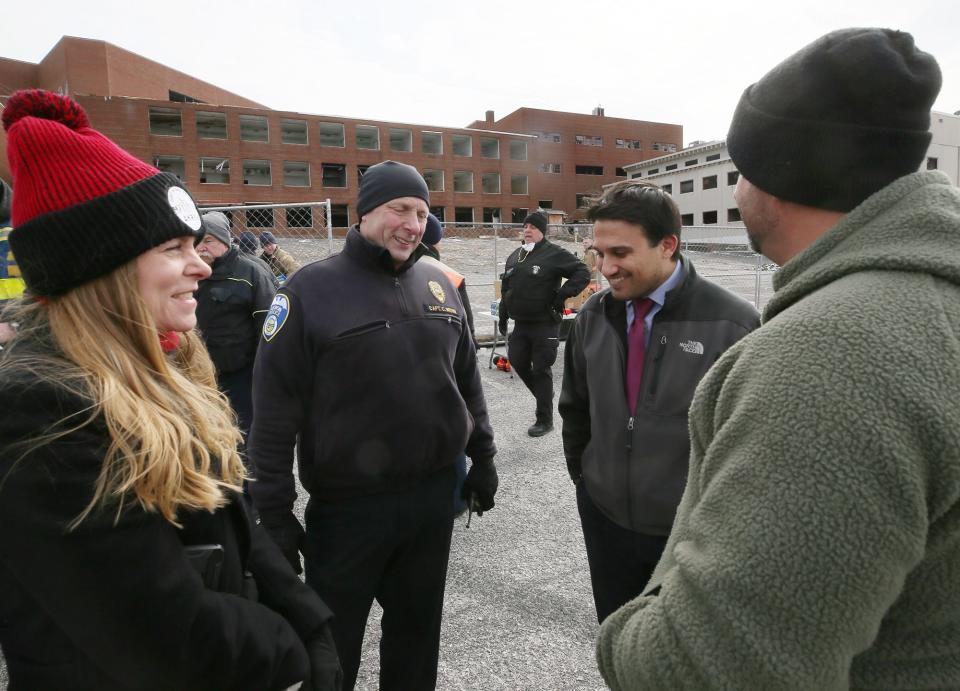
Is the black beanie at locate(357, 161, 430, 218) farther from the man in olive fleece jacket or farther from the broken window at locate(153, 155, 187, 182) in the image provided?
the broken window at locate(153, 155, 187, 182)

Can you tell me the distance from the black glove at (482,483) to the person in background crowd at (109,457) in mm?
1454

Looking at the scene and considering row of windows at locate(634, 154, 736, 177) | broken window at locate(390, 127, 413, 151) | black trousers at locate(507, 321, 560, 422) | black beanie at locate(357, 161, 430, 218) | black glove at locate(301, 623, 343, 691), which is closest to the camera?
black glove at locate(301, 623, 343, 691)

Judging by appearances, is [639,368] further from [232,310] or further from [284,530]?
[232,310]

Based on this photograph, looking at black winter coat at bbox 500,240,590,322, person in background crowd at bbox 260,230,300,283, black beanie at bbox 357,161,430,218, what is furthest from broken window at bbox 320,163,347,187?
black beanie at bbox 357,161,430,218

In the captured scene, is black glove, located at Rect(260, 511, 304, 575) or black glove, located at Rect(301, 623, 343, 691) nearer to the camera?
black glove, located at Rect(301, 623, 343, 691)

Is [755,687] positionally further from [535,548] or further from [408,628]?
[535,548]

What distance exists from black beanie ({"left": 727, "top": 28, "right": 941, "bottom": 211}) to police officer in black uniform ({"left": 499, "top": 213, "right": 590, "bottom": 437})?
5.25 m

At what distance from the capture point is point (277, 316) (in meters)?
2.24

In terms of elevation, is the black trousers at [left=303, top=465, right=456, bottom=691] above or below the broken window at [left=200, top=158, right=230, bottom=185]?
below

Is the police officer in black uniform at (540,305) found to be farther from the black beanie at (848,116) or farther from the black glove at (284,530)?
the black beanie at (848,116)

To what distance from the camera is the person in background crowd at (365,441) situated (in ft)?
7.11

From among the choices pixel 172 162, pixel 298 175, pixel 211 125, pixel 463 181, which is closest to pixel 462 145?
pixel 463 181

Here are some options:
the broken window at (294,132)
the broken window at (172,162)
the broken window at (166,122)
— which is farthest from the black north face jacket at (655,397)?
the broken window at (294,132)

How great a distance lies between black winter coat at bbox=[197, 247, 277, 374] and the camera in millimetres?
4129
